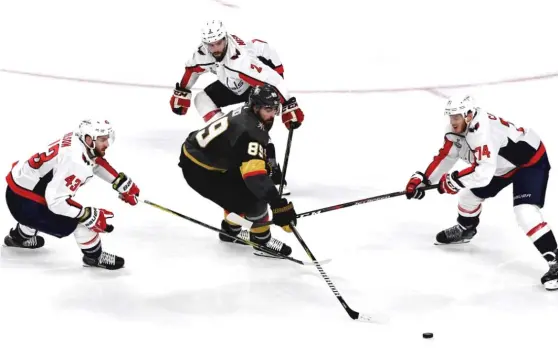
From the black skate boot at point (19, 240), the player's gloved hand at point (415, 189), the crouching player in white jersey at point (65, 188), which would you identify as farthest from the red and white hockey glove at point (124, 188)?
the player's gloved hand at point (415, 189)

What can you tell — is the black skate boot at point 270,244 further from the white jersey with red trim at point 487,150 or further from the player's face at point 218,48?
the player's face at point 218,48

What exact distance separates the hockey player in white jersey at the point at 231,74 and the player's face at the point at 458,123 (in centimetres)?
130

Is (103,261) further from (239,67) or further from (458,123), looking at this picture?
(458,123)

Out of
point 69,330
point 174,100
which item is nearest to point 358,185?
point 174,100

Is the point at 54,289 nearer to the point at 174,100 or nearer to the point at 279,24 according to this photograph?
the point at 174,100

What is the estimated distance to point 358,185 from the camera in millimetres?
5645

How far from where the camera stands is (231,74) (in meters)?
5.49

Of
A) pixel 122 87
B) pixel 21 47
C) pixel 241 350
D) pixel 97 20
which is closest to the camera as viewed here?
pixel 241 350

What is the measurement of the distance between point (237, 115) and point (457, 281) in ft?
4.10

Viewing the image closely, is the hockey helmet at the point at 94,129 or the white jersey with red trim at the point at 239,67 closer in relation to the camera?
the hockey helmet at the point at 94,129

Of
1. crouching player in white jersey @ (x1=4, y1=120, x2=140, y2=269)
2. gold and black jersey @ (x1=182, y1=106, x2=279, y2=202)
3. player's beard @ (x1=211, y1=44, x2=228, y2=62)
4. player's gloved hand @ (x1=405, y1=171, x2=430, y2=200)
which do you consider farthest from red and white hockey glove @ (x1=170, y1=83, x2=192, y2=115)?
player's gloved hand @ (x1=405, y1=171, x2=430, y2=200)

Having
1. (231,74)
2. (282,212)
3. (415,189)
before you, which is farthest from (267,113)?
(231,74)

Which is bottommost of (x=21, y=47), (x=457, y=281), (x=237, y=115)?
(x=21, y=47)

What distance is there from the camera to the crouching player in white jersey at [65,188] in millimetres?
4145
